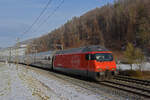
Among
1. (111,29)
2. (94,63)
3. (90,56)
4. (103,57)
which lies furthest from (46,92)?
(111,29)

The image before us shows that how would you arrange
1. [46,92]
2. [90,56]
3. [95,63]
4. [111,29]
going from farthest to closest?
[111,29], [90,56], [95,63], [46,92]

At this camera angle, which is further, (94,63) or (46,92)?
(94,63)

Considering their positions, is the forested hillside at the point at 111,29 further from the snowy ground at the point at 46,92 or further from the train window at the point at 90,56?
the snowy ground at the point at 46,92

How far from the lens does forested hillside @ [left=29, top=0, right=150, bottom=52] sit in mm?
90944

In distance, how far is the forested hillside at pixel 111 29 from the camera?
298 feet

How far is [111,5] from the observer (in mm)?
129375

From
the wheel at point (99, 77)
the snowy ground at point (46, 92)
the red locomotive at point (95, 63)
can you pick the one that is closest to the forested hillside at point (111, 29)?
the red locomotive at point (95, 63)

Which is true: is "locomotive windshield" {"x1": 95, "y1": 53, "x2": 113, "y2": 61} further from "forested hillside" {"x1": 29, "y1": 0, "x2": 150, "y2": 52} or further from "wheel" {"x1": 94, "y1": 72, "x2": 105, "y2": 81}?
"forested hillside" {"x1": 29, "y1": 0, "x2": 150, "y2": 52}

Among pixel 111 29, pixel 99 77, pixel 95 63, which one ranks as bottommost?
pixel 99 77

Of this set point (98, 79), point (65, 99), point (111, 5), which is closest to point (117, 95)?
point (65, 99)

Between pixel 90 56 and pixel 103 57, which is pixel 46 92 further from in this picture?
pixel 103 57

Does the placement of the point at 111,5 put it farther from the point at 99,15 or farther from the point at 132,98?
the point at 132,98

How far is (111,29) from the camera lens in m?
108

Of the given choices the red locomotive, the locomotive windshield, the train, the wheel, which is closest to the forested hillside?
→ the train
